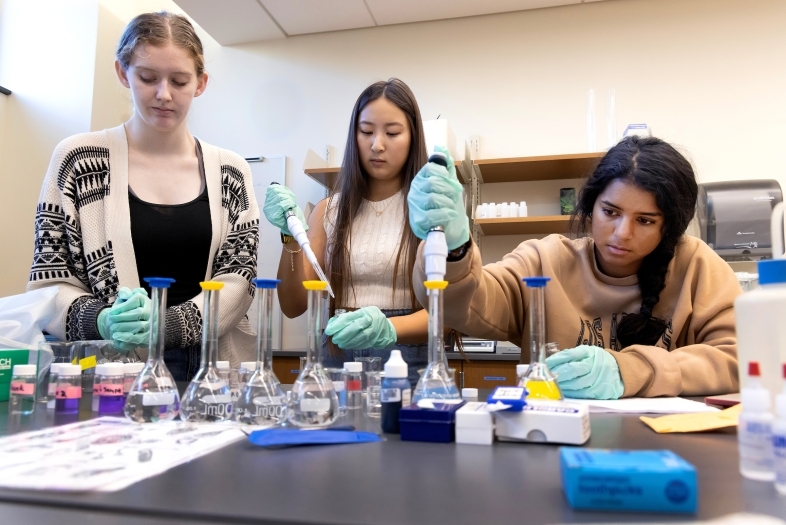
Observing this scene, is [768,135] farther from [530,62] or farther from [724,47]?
[530,62]

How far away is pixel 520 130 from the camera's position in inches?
129

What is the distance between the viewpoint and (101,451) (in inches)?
24.0

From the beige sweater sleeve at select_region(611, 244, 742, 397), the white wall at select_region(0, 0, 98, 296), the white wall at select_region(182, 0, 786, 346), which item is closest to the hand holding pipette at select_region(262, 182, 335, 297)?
the beige sweater sleeve at select_region(611, 244, 742, 397)

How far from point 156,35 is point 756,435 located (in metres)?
1.51

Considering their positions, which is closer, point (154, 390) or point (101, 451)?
point (101, 451)

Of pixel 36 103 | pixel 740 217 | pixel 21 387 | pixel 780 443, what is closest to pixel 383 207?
pixel 21 387

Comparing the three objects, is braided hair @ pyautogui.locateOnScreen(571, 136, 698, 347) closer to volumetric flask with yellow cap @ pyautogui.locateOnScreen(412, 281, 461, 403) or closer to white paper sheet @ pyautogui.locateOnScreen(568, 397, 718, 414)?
white paper sheet @ pyautogui.locateOnScreen(568, 397, 718, 414)

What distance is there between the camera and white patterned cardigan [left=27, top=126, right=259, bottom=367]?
1.29 m

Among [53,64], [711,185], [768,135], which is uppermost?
[53,64]

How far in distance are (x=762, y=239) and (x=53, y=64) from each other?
399cm

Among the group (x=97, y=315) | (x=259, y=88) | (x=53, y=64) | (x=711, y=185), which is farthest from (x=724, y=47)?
(x=53, y=64)

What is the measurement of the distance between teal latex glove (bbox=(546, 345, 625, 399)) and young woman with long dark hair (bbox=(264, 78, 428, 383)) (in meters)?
0.46

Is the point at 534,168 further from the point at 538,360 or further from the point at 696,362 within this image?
the point at 538,360

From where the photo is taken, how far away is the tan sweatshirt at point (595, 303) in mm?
1093
